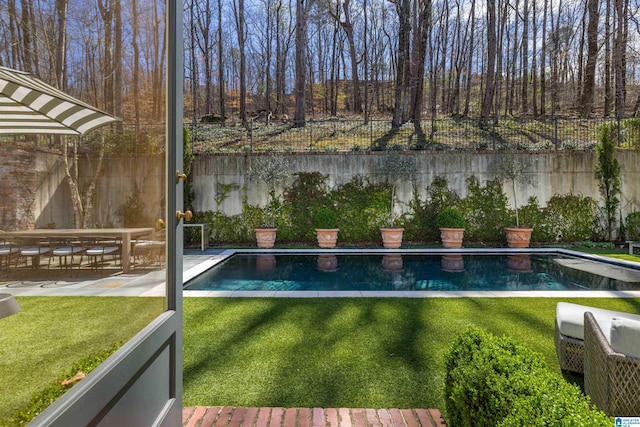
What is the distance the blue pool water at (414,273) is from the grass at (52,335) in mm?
4457

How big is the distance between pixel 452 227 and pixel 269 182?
574cm

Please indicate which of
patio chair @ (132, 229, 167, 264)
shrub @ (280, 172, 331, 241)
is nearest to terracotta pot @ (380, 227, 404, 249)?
shrub @ (280, 172, 331, 241)

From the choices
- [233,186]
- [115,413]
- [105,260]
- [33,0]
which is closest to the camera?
[33,0]

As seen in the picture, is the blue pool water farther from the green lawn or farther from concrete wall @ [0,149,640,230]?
concrete wall @ [0,149,640,230]

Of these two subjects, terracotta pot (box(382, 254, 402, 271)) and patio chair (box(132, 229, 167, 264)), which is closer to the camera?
patio chair (box(132, 229, 167, 264))

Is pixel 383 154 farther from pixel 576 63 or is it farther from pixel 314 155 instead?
pixel 576 63

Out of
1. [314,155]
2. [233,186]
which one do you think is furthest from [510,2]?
[233,186]

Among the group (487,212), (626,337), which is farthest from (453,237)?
(626,337)

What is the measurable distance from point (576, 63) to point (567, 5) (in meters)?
3.46

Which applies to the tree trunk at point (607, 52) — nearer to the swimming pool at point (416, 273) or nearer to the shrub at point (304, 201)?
the swimming pool at point (416, 273)

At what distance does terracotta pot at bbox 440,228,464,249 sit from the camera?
34.2ft

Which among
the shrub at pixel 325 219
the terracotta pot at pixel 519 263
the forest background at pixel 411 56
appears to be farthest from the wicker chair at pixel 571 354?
the forest background at pixel 411 56

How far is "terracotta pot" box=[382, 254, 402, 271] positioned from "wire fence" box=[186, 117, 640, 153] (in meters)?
4.22

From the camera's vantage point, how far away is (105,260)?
1360mm
